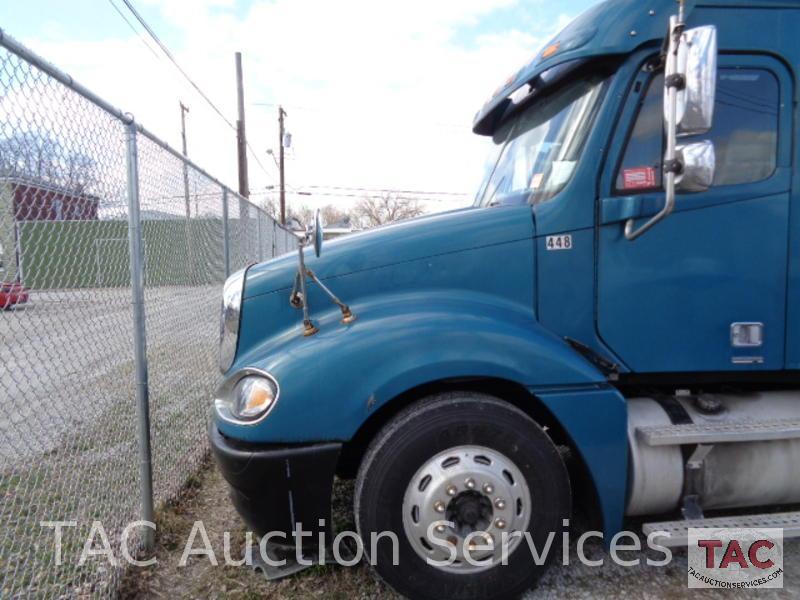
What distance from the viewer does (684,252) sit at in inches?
92.0

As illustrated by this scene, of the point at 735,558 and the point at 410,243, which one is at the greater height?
the point at 410,243

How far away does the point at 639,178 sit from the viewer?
2.31 metres

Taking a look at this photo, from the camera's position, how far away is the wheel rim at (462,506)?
209 cm

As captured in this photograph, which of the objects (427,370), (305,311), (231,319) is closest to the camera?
(427,370)

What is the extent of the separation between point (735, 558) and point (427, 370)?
1.91m

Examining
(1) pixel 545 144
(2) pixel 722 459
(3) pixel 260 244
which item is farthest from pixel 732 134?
(3) pixel 260 244

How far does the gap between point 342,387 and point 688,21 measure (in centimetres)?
228

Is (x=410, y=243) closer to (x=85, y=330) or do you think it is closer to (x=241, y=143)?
(x=85, y=330)

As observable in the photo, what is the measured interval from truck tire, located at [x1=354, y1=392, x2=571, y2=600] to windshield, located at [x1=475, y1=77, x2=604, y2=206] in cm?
115

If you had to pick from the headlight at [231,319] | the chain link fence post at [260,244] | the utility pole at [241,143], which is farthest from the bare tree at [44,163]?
the utility pole at [241,143]

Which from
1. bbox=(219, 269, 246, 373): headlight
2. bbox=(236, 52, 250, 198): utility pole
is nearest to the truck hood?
bbox=(219, 269, 246, 373): headlight

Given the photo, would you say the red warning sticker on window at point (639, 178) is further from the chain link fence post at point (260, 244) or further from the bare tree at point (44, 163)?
the chain link fence post at point (260, 244)

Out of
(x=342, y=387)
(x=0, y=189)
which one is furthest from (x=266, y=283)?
(x=0, y=189)

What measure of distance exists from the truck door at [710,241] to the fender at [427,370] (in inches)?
14.6
